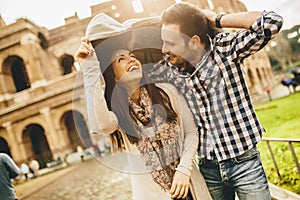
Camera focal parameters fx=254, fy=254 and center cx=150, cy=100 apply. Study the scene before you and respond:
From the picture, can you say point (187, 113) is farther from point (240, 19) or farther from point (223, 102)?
point (240, 19)

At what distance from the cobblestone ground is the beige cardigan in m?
2.75

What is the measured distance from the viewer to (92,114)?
2.90 feet

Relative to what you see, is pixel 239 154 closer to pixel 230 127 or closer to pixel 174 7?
pixel 230 127

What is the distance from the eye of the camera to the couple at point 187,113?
0.95 meters

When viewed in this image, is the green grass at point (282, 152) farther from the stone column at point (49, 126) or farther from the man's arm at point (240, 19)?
the stone column at point (49, 126)

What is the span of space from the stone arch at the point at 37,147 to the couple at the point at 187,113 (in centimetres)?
368

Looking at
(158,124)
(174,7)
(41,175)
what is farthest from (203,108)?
(41,175)

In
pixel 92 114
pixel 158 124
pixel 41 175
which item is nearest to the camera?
pixel 92 114

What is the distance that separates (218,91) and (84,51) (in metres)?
0.52

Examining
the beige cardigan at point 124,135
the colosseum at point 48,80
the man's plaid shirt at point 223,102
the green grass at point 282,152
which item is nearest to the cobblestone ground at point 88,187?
the colosseum at point 48,80

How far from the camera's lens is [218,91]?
0.98 meters

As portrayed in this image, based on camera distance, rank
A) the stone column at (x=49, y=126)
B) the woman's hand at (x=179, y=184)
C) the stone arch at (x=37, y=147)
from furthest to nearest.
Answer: the stone column at (x=49, y=126) → the stone arch at (x=37, y=147) → the woman's hand at (x=179, y=184)

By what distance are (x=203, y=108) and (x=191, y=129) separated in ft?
0.33

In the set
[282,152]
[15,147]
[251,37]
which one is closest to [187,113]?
[251,37]
